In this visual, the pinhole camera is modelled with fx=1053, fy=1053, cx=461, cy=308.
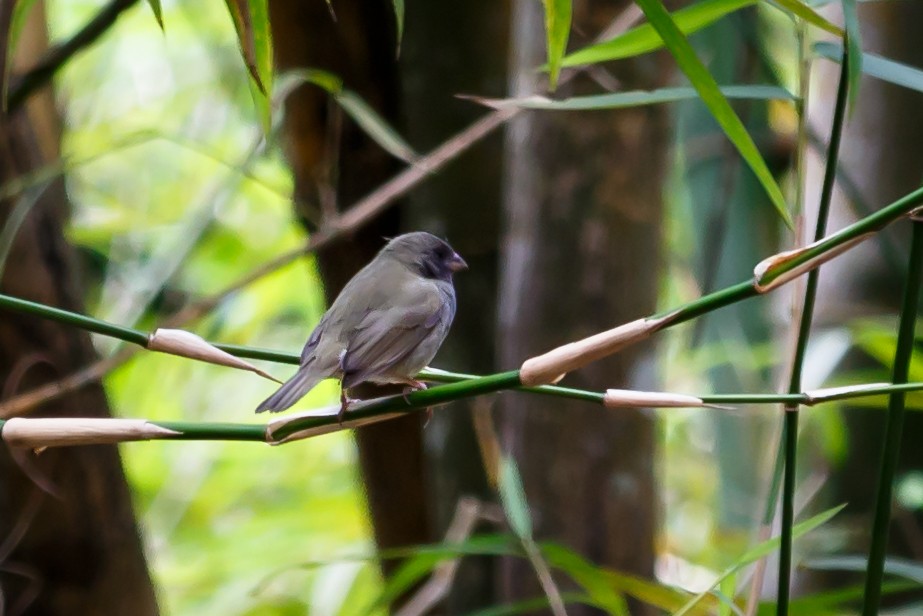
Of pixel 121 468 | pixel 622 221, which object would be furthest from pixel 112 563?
pixel 622 221

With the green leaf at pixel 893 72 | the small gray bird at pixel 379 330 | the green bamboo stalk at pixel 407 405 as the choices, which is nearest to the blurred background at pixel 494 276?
the green leaf at pixel 893 72

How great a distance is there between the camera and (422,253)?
2098 mm

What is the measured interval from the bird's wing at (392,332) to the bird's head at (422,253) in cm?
16

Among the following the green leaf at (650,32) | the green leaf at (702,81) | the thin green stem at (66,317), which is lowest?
the thin green stem at (66,317)

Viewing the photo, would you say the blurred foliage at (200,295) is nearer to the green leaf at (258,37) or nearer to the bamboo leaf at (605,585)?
the bamboo leaf at (605,585)

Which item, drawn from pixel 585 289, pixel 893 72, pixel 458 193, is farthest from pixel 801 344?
pixel 458 193

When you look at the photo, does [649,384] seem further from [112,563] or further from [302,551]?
[302,551]

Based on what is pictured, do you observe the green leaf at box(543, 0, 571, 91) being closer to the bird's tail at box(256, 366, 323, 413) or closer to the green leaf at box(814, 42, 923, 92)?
the green leaf at box(814, 42, 923, 92)

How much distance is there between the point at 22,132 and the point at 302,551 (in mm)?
1863

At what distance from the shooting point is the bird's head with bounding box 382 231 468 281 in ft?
6.78

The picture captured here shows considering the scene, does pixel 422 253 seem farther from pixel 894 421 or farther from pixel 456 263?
pixel 894 421

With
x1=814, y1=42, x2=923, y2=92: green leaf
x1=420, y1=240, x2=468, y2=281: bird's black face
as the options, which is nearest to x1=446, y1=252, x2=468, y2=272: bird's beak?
x1=420, y1=240, x2=468, y2=281: bird's black face

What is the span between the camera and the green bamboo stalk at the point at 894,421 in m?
0.92

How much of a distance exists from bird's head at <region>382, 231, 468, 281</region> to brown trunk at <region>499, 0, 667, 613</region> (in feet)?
0.63
